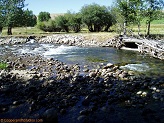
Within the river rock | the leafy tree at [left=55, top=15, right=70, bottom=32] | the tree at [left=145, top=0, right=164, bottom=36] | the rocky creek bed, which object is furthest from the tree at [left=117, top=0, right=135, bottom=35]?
the river rock

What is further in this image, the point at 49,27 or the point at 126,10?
the point at 49,27

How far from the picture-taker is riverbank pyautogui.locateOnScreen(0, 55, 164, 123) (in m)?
9.86

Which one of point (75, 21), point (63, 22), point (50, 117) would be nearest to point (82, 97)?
point (50, 117)

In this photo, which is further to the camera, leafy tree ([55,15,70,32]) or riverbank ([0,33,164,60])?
leafy tree ([55,15,70,32])

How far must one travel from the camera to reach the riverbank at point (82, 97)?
986 centimetres

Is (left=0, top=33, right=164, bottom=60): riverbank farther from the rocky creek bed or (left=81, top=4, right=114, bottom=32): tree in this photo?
(left=81, top=4, right=114, bottom=32): tree

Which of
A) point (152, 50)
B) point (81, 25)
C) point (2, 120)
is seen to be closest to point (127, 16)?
point (152, 50)

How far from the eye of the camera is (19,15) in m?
56.3

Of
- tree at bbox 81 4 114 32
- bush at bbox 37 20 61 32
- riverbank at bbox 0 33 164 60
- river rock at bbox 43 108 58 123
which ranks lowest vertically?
river rock at bbox 43 108 58 123

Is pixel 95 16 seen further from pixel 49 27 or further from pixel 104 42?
pixel 104 42

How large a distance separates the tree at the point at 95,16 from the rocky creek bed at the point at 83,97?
4137 cm

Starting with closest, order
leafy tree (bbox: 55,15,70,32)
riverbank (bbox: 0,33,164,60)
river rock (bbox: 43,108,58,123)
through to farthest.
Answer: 1. river rock (bbox: 43,108,58,123)
2. riverbank (bbox: 0,33,164,60)
3. leafy tree (bbox: 55,15,70,32)

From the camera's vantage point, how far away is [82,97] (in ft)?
39.3

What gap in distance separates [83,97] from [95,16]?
47.0 m
